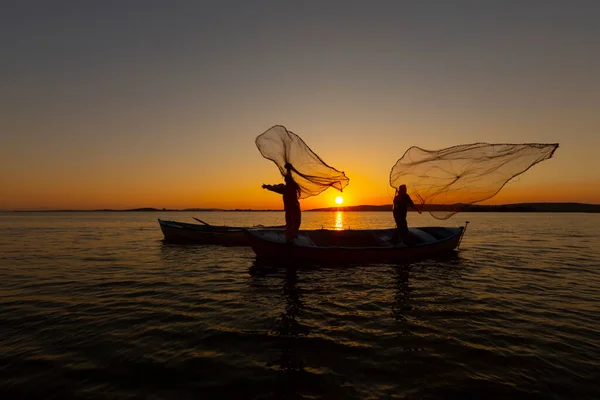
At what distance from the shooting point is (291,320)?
8.08m

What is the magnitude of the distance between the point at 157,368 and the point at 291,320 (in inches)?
135

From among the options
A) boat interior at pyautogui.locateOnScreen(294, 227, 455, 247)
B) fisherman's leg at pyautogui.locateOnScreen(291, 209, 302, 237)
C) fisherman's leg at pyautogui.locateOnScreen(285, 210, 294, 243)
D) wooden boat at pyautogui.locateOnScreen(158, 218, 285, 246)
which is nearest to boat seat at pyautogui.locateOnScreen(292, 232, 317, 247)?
boat interior at pyautogui.locateOnScreen(294, 227, 455, 247)

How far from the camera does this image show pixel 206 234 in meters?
26.5

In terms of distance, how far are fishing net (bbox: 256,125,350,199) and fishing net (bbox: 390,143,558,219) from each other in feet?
10.8

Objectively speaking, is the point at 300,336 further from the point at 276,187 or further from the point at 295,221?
the point at 295,221

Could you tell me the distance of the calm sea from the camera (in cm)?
508

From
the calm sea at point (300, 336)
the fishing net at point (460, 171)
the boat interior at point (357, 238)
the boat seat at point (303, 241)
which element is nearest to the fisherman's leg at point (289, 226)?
the boat seat at point (303, 241)

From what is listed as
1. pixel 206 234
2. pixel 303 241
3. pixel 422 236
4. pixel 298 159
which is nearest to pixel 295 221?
pixel 303 241

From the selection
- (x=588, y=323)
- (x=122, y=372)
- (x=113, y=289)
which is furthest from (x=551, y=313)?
(x=113, y=289)

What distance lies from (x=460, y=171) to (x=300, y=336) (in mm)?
10741

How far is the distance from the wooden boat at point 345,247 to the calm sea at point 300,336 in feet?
5.02

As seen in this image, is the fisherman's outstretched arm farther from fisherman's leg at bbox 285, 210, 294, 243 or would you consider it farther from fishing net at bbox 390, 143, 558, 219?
fishing net at bbox 390, 143, 558, 219

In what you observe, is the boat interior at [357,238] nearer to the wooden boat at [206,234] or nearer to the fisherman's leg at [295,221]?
the fisherman's leg at [295,221]

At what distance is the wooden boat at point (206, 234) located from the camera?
2586 centimetres
